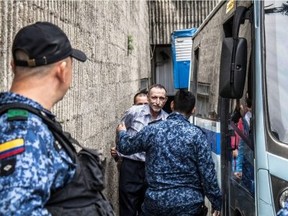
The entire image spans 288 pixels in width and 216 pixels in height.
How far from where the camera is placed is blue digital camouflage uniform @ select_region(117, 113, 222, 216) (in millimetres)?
4348

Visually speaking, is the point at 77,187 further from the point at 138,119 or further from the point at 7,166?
the point at 138,119

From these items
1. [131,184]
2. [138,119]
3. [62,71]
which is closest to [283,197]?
[62,71]

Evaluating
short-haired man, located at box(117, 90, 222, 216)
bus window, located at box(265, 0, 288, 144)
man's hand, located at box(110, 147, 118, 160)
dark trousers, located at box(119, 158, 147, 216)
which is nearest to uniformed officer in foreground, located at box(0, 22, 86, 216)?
bus window, located at box(265, 0, 288, 144)

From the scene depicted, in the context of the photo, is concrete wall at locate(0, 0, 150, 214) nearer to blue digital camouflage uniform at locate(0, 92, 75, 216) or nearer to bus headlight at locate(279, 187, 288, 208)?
blue digital camouflage uniform at locate(0, 92, 75, 216)

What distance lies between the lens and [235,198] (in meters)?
4.39

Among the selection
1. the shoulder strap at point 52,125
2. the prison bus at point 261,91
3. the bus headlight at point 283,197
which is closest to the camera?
the shoulder strap at point 52,125

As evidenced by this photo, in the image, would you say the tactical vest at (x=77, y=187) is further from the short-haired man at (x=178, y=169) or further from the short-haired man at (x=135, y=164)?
the short-haired man at (x=135, y=164)

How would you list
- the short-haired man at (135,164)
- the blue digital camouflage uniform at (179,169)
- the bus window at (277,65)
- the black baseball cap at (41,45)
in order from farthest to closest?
1. the short-haired man at (135,164)
2. the blue digital camouflage uniform at (179,169)
3. the bus window at (277,65)
4. the black baseball cap at (41,45)

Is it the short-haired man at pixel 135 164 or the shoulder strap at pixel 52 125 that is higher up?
the shoulder strap at pixel 52 125

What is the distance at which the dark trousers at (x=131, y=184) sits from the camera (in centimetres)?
639

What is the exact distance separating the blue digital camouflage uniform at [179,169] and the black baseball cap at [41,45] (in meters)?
2.23

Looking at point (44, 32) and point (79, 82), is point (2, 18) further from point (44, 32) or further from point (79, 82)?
point (79, 82)

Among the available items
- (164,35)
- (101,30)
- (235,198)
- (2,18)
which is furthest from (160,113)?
(164,35)

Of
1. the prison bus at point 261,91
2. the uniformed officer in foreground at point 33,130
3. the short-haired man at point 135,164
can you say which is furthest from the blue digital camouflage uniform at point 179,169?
the uniformed officer in foreground at point 33,130
